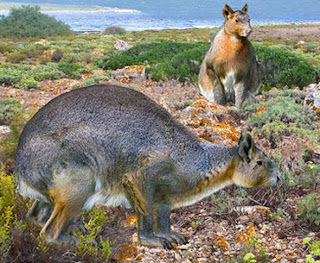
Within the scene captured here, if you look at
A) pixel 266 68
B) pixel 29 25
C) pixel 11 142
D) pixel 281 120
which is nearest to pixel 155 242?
pixel 11 142

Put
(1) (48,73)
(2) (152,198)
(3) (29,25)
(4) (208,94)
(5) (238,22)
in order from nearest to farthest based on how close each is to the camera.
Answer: (2) (152,198) → (5) (238,22) → (4) (208,94) → (1) (48,73) → (3) (29,25)

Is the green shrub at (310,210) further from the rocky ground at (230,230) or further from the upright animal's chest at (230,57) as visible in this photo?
Result: the upright animal's chest at (230,57)

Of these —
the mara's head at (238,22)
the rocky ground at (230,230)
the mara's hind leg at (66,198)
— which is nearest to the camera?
the mara's hind leg at (66,198)

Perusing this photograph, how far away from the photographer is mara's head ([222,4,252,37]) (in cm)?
1012

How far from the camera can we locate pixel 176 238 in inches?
196

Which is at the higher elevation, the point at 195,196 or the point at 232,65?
the point at 232,65

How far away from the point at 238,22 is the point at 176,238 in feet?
21.0

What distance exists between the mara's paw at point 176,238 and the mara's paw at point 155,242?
0.05 m

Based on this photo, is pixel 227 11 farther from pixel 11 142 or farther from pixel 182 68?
pixel 11 142

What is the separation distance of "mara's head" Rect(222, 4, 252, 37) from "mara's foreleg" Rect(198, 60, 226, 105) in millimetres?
1212

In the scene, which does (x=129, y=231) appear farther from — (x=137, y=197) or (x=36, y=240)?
(x=36, y=240)

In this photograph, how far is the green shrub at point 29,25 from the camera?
49.0 metres

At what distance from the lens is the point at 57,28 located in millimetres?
53562

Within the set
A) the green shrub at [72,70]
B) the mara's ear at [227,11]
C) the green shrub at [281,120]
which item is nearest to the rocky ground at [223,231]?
the green shrub at [281,120]
